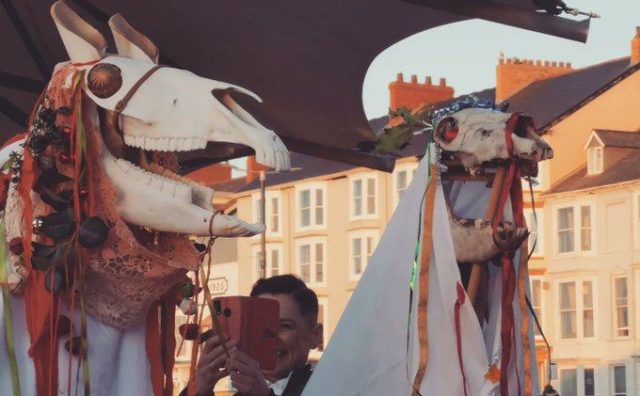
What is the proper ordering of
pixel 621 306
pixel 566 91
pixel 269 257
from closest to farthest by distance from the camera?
1. pixel 621 306
2. pixel 566 91
3. pixel 269 257

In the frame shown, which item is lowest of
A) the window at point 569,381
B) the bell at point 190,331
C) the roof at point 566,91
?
the window at point 569,381

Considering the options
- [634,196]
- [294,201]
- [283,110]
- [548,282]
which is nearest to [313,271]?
[294,201]

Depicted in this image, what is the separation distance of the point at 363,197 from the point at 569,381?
1030 cm

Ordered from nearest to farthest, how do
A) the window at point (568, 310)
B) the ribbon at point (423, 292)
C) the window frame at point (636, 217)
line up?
the ribbon at point (423, 292)
the window frame at point (636, 217)
the window at point (568, 310)

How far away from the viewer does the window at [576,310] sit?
48.5 metres

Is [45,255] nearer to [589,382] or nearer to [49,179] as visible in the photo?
[49,179]

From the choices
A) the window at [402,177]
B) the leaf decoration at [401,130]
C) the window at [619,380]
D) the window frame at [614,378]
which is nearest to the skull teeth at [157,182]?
the leaf decoration at [401,130]

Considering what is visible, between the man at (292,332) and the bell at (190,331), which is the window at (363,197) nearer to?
the man at (292,332)

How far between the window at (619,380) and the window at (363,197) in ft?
36.2

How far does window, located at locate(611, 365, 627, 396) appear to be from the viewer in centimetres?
4759

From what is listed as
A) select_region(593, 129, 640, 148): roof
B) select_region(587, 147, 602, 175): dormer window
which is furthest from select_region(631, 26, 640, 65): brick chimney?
select_region(587, 147, 602, 175): dormer window

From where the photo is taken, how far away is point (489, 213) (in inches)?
178

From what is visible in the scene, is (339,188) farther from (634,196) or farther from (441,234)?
(441,234)

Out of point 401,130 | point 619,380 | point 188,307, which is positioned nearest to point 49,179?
point 188,307
